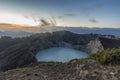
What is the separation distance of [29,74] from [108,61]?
6.08 metres

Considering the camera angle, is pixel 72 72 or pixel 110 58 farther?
pixel 72 72

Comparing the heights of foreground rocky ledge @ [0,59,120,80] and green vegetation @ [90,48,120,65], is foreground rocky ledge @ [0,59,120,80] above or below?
below

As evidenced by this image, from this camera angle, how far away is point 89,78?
64.5ft

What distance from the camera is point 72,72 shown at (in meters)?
21.6

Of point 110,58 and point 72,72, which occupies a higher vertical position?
point 110,58

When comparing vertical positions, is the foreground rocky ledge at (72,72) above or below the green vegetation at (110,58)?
below

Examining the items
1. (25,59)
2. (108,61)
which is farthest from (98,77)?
(25,59)

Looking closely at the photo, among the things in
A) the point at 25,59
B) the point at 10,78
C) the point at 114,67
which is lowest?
the point at 25,59

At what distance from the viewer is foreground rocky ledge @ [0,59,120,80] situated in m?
19.5

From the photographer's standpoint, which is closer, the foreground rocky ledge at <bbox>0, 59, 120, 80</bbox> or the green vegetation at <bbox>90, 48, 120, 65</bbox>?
the foreground rocky ledge at <bbox>0, 59, 120, 80</bbox>

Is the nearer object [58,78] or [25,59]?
[58,78]

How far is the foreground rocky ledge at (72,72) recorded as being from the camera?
63.9 ft

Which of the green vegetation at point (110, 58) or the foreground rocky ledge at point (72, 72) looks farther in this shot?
the green vegetation at point (110, 58)

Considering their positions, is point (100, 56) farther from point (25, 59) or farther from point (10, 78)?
point (25, 59)
